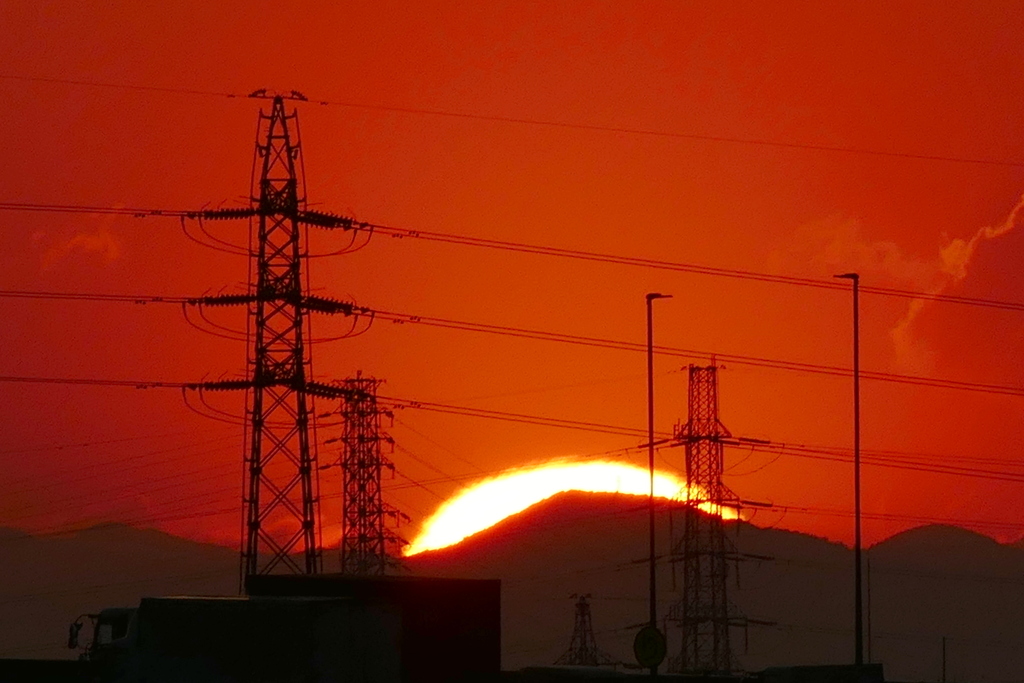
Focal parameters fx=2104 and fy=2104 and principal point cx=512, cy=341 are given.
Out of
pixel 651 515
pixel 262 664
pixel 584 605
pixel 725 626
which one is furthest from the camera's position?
pixel 584 605

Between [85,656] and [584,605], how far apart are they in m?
63.5

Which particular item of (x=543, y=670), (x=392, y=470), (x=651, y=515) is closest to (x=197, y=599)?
(x=543, y=670)

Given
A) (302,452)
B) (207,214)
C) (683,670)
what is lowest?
(683,670)

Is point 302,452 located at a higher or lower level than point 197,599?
higher

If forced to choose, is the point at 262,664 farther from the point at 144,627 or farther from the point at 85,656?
the point at 85,656

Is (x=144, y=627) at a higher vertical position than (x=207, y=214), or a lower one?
lower

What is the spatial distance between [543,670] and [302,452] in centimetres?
1126

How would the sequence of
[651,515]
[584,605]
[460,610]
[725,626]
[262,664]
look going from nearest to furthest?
[262,664]
[460,610]
[651,515]
[725,626]
[584,605]

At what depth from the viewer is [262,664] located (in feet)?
206

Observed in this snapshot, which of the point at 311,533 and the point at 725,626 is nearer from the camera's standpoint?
the point at 311,533

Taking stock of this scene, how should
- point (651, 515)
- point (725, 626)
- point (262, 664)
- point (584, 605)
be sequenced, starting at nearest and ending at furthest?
point (262, 664) → point (651, 515) → point (725, 626) → point (584, 605)

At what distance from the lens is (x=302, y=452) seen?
72875 millimetres

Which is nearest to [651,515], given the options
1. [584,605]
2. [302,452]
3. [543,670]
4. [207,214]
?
[543,670]

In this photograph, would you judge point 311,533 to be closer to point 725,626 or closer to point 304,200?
point 304,200
